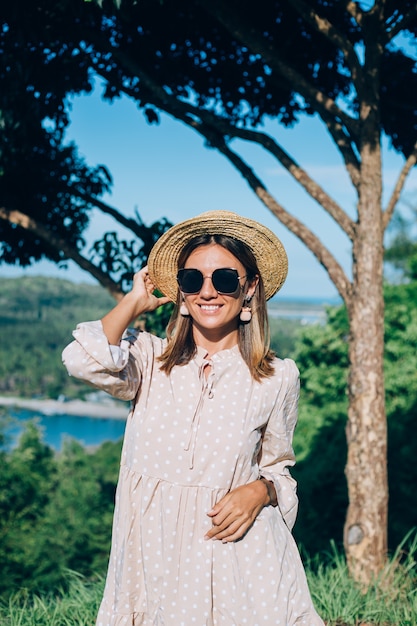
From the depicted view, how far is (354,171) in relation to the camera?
205 inches

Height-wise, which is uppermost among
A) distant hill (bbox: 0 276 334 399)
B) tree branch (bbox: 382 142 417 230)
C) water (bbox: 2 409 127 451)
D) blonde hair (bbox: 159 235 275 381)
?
tree branch (bbox: 382 142 417 230)

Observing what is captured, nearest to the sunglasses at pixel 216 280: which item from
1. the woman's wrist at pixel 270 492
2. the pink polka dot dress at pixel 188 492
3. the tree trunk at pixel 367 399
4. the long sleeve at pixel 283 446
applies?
the pink polka dot dress at pixel 188 492

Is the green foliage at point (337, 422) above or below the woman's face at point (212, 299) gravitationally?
below

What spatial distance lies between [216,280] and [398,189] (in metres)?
3.46

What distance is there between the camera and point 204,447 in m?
2.16

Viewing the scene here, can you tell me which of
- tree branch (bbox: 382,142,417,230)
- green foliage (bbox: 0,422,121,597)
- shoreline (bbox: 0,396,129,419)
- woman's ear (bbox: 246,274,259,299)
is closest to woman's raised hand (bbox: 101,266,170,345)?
woman's ear (bbox: 246,274,259,299)

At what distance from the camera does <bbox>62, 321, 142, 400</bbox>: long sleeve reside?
2.03m

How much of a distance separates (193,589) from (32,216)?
14.4 feet

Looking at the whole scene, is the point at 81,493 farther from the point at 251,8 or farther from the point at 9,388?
the point at 9,388

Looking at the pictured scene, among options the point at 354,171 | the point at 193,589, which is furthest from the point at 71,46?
the point at 193,589

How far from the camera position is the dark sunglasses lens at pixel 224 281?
7.41 feet

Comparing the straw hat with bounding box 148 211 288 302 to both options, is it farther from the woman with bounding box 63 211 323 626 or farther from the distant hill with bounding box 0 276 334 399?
the distant hill with bounding box 0 276 334 399

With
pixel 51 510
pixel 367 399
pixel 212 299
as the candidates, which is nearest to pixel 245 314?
pixel 212 299

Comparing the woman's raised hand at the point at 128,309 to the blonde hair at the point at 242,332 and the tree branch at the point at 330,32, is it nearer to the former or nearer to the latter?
the blonde hair at the point at 242,332
